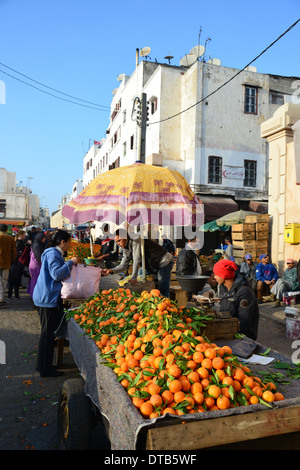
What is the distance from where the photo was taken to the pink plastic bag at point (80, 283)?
4.80 meters

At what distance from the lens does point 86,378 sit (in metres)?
3.16

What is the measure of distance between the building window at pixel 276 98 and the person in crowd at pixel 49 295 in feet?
71.2

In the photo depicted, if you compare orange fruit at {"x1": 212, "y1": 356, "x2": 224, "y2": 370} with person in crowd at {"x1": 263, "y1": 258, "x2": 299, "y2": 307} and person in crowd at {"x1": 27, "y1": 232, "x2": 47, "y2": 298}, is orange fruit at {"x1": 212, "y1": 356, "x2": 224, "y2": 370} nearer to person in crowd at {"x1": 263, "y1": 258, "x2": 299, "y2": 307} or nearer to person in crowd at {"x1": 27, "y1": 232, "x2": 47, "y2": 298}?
person in crowd at {"x1": 27, "y1": 232, "x2": 47, "y2": 298}

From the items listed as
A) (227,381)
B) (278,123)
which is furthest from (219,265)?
(278,123)

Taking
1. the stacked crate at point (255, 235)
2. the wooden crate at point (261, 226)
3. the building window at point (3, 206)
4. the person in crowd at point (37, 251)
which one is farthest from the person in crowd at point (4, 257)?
the building window at point (3, 206)

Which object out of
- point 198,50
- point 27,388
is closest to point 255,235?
point 27,388

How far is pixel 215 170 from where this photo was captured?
21.1 meters

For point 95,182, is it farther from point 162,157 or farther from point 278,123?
point 162,157

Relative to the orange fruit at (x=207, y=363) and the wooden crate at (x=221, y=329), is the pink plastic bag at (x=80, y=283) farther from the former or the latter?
the orange fruit at (x=207, y=363)

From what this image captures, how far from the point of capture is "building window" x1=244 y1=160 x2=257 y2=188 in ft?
71.9

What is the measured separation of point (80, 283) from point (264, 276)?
22.8 ft

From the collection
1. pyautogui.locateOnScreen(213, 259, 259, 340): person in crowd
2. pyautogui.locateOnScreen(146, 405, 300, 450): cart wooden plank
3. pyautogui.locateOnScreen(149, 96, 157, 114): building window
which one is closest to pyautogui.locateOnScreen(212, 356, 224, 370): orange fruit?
pyautogui.locateOnScreen(146, 405, 300, 450): cart wooden plank

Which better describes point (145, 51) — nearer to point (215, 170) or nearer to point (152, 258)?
point (215, 170)

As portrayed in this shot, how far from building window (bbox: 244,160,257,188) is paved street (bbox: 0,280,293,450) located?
50.5 feet
